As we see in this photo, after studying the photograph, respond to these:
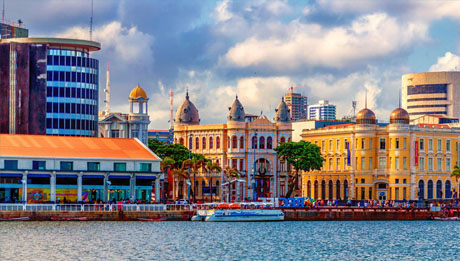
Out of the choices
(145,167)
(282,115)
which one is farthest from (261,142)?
(145,167)

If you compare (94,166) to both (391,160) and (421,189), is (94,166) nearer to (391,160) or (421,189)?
(391,160)

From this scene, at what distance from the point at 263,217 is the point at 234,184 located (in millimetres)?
49282

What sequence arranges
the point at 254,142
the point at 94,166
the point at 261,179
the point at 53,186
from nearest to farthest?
the point at 53,186 < the point at 94,166 < the point at 261,179 < the point at 254,142

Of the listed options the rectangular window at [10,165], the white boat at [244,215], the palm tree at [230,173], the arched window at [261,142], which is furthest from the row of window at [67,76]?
the white boat at [244,215]

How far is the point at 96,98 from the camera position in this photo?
17238 centimetres

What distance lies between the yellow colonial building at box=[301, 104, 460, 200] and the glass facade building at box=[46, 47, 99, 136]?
4507cm

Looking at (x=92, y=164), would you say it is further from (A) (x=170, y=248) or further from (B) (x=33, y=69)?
(A) (x=170, y=248)

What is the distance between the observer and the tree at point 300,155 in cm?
17900

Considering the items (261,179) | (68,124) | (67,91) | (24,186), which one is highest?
(67,91)

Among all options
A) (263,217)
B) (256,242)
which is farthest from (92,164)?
(256,242)

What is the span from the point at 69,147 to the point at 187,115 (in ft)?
179

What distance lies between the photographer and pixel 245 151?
188625 mm

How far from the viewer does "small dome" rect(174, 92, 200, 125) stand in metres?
198

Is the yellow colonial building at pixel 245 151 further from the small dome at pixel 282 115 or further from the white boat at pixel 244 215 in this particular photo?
the white boat at pixel 244 215
